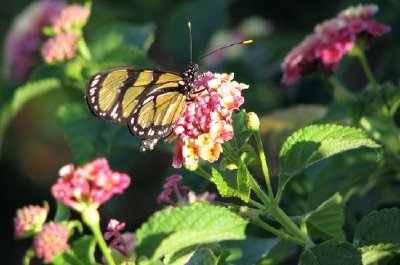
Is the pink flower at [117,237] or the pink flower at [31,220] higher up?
the pink flower at [31,220]

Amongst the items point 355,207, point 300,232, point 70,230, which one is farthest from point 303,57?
point 70,230

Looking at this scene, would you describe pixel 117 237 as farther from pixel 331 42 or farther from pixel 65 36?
pixel 65 36

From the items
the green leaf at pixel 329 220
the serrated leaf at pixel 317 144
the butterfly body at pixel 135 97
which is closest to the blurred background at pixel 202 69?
the butterfly body at pixel 135 97

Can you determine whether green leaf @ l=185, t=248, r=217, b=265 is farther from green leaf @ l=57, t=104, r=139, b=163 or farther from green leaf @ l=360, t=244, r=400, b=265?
green leaf @ l=57, t=104, r=139, b=163

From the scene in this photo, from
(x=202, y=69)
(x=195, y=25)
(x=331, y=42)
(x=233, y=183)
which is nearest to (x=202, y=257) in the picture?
(x=233, y=183)

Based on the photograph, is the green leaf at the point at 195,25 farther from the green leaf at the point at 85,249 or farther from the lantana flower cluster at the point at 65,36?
the green leaf at the point at 85,249

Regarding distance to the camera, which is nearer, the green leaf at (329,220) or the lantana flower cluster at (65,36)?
the green leaf at (329,220)

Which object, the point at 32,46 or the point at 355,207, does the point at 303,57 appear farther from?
the point at 32,46
